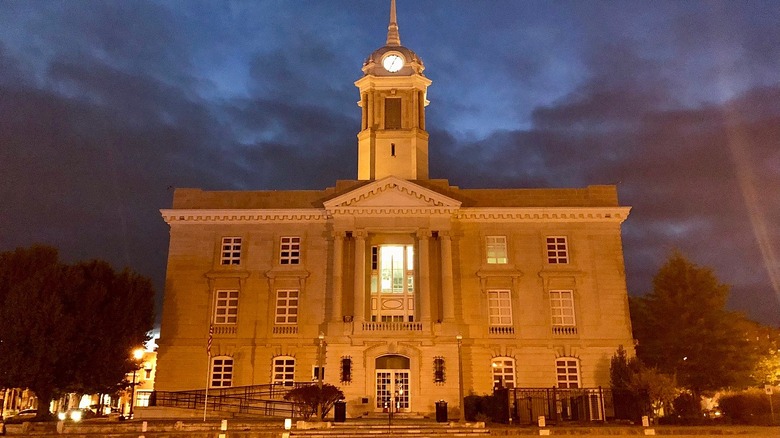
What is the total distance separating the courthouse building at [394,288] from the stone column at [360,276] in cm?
9

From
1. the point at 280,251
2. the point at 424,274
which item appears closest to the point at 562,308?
the point at 424,274

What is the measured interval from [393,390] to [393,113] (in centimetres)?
2073

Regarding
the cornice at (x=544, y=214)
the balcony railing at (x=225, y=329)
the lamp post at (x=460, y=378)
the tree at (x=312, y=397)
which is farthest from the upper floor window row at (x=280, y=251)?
the tree at (x=312, y=397)

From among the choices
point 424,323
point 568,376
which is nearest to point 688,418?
point 568,376

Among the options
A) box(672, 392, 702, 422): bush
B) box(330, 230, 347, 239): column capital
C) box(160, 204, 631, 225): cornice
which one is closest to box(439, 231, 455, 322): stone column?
box(160, 204, 631, 225): cornice

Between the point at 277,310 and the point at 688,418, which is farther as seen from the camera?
the point at 277,310

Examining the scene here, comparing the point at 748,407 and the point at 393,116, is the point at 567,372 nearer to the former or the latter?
the point at 748,407

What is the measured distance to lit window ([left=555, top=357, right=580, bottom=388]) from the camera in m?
38.1

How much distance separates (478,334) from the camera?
1534 inches

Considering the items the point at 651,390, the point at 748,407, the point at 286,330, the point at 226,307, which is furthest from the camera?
the point at 226,307

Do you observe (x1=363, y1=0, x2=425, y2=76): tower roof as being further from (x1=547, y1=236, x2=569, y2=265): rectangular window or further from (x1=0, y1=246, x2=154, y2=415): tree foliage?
(x1=0, y1=246, x2=154, y2=415): tree foliage

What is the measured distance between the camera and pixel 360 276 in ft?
127

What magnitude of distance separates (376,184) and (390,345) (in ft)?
32.6

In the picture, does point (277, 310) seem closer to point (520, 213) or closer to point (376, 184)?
point (376, 184)
